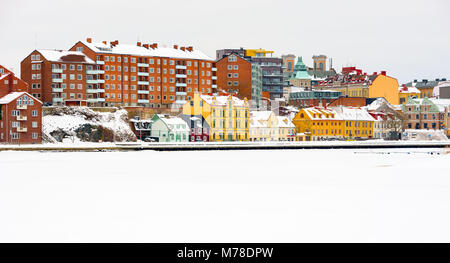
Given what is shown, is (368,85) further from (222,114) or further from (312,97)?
(222,114)

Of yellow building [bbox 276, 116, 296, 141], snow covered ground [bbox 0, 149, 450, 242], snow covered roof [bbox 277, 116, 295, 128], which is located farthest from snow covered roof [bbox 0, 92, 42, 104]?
snow covered roof [bbox 277, 116, 295, 128]

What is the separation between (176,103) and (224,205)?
82.0 meters

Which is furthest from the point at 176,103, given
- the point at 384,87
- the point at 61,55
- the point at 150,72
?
the point at 384,87

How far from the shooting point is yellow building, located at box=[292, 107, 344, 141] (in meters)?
114

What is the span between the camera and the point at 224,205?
97.8 ft

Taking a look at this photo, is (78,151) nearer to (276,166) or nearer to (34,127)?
(34,127)

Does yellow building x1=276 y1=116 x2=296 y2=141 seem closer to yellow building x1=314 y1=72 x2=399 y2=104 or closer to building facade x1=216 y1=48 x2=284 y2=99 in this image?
building facade x1=216 y1=48 x2=284 y2=99

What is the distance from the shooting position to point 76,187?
37.1m

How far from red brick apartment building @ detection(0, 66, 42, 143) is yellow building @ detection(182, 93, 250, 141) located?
23.8 m

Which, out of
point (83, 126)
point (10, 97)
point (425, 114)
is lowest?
point (83, 126)

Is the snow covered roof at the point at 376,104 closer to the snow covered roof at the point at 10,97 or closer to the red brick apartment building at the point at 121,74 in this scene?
the red brick apartment building at the point at 121,74

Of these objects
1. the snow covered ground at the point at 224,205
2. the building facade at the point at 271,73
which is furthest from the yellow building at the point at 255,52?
the snow covered ground at the point at 224,205
